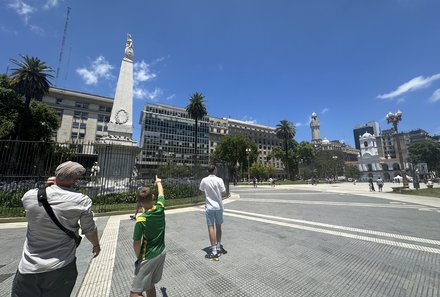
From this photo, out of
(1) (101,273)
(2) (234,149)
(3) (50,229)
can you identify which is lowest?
(1) (101,273)

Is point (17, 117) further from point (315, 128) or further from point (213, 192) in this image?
point (315, 128)

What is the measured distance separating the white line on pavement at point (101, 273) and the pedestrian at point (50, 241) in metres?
1.61

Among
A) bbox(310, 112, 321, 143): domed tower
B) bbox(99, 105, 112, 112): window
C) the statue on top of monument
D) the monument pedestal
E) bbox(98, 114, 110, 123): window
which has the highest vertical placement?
bbox(310, 112, 321, 143): domed tower

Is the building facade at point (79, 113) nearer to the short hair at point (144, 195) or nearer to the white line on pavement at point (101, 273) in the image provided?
the white line on pavement at point (101, 273)

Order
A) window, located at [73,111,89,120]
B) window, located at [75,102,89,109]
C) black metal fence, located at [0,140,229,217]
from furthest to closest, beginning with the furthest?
window, located at [75,102,89,109], window, located at [73,111,89,120], black metal fence, located at [0,140,229,217]

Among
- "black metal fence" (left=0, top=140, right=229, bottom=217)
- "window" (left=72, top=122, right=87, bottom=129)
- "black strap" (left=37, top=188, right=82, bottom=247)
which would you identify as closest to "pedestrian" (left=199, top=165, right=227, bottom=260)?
"black strap" (left=37, top=188, right=82, bottom=247)

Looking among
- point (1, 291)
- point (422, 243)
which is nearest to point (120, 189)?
point (1, 291)

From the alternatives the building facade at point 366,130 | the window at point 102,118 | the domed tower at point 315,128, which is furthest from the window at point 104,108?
the building facade at point 366,130

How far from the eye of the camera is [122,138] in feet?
57.0

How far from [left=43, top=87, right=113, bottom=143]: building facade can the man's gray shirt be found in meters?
56.5

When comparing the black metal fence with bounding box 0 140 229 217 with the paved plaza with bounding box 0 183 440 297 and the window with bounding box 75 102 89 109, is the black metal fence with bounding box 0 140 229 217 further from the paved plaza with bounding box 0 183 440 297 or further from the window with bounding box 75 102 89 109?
the window with bounding box 75 102 89 109

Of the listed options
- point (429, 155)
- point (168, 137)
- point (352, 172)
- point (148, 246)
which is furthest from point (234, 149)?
point (429, 155)

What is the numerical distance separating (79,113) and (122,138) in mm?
45809

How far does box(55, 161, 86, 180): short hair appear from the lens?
2080mm
